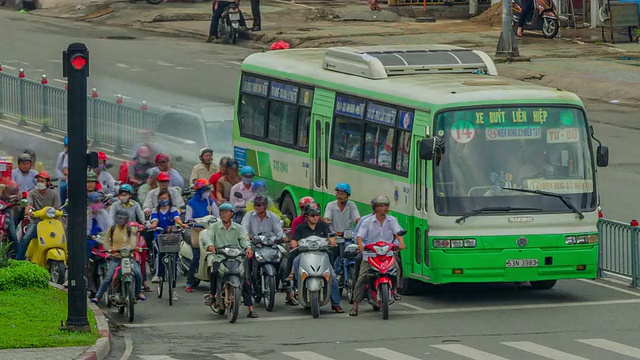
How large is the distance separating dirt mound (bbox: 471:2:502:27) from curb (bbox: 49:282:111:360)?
33.8 m

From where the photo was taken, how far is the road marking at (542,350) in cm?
1700

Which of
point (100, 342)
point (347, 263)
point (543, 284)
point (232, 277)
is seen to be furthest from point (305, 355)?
point (543, 284)

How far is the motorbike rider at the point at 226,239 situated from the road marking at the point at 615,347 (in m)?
4.50

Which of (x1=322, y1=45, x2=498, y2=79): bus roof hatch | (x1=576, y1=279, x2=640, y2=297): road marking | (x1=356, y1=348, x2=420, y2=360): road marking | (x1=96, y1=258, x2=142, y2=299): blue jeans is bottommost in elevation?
(x1=576, y1=279, x2=640, y2=297): road marking

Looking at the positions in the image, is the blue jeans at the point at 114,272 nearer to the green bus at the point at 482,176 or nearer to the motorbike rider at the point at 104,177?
the green bus at the point at 482,176

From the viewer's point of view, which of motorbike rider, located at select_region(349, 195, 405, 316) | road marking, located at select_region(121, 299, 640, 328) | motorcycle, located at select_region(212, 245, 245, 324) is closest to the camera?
motorcycle, located at select_region(212, 245, 245, 324)

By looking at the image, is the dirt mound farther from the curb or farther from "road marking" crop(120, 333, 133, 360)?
"road marking" crop(120, 333, 133, 360)

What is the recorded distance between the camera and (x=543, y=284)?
22172 millimetres

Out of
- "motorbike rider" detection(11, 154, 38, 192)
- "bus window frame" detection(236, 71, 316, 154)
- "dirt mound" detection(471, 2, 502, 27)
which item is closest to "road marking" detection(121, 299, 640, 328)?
"bus window frame" detection(236, 71, 316, 154)

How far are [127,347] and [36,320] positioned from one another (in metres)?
1.38

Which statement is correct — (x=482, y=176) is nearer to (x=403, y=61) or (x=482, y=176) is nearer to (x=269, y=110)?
(x=403, y=61)

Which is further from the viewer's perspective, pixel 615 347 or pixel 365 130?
pixel 365 130

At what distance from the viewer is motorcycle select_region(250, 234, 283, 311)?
66.8ft

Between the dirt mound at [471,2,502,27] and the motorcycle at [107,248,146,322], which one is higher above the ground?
the dirt mound at [471,2,502,27]
